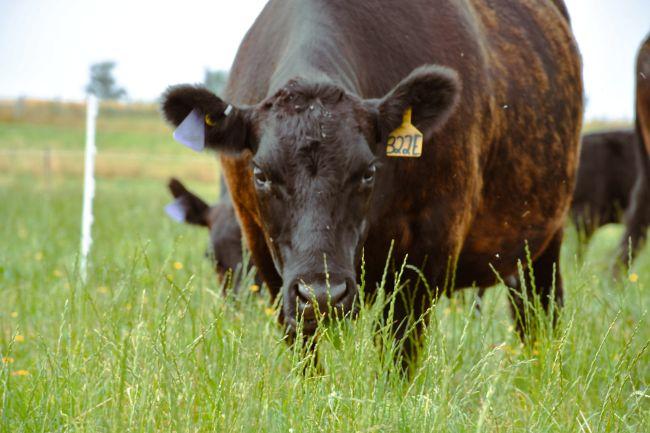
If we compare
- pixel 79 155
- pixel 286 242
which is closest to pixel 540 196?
pixel 286 242

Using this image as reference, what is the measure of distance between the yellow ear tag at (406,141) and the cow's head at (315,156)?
3cm

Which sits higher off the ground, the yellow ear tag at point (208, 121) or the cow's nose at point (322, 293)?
the yellow ear tag at point (208, 121)

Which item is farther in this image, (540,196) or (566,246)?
(566,246)

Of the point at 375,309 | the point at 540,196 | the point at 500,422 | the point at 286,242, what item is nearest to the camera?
the point at 500,422

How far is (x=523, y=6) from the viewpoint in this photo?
18.8 ft

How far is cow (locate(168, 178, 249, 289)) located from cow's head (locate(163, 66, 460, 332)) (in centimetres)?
265

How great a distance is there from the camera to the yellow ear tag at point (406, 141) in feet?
13.3

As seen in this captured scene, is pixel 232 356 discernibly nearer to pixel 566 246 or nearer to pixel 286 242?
pixel 286 242

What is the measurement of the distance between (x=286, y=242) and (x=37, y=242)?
6155mm

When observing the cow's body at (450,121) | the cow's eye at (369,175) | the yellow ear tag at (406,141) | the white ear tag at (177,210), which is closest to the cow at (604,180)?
the white ear tag at (177,210)

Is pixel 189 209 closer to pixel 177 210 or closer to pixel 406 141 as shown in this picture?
pixel 177 210

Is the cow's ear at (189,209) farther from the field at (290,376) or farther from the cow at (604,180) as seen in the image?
the cow at (604,180)

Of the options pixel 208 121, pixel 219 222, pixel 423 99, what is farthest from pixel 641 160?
pixel 208 121

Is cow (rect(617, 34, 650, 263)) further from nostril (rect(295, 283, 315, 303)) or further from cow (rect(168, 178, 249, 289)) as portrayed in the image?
cow (rect(168, 178, 249, 289))
